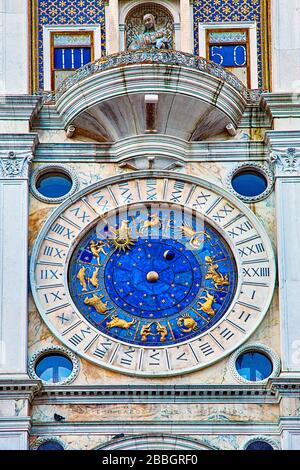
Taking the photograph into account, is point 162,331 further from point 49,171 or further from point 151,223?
point 49,171

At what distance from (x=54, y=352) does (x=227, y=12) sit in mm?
5475

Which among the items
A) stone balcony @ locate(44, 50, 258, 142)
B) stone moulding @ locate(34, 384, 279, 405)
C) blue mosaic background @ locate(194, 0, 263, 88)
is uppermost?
blue mosaic background @ locate(194, 0, 263, 88)

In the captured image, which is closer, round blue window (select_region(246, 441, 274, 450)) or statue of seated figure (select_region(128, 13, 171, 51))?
round blue window (select_region(246, 441, 274, 450))

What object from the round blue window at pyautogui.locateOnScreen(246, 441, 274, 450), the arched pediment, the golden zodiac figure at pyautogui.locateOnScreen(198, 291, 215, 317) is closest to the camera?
the arched pediment

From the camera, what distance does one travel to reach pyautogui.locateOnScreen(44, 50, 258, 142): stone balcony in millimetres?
30797

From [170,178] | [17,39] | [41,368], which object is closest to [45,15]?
[17,39]

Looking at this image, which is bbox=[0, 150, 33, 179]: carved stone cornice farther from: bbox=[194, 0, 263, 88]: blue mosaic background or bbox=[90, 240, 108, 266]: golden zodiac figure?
bbox=[194, 0, 263, 88]: blue mosaic background

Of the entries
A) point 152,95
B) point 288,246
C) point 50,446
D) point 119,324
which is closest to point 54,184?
point 152,95

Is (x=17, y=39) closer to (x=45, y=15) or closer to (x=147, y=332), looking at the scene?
(x=45, y=15)

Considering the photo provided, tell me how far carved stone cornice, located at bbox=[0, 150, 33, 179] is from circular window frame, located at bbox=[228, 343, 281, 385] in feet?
11.8

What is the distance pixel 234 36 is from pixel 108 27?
170 cm

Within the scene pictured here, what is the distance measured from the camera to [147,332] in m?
30.0

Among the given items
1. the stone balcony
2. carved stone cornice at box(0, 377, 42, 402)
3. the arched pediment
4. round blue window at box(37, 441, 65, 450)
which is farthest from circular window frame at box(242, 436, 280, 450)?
the stone balcony

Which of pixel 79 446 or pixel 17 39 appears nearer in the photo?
pixel 79 446
